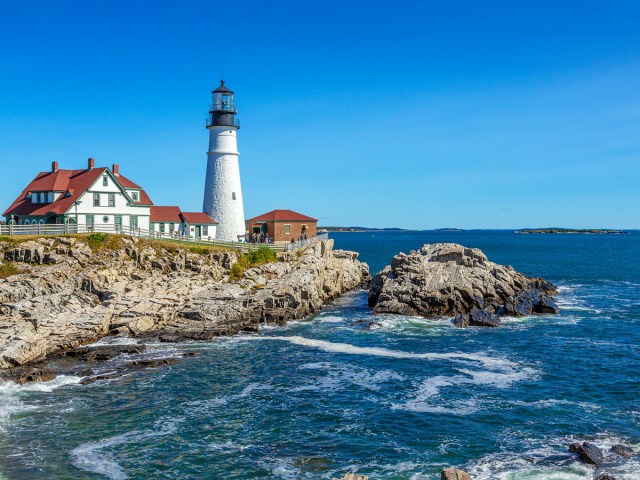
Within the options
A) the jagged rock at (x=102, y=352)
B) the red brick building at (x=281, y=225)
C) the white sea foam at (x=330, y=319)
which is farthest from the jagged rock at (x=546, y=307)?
the jagged rock at (x=102, y=352)

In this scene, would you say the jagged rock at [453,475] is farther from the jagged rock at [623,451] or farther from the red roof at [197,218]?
the red roof at [197,218]

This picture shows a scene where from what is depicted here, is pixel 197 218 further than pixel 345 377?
Yes

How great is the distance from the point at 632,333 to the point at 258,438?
91.9 ft

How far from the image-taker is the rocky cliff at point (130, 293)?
32.5m

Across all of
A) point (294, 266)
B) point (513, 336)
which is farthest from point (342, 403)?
point (294, 266)

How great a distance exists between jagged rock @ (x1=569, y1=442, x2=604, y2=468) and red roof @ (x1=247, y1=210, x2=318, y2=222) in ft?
152

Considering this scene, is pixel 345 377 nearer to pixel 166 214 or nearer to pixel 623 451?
pixel 623 451

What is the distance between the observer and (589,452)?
59.6 feet

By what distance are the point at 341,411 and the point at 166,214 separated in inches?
1545

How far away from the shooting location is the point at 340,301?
171ft

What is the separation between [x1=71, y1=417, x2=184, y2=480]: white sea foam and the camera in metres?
17.9

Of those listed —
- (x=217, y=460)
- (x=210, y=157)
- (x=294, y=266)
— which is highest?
(x=210, y=157)

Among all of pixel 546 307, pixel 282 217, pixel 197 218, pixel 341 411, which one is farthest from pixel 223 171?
pixel 341 411

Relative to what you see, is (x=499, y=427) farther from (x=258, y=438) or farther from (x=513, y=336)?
(x=513, y=336)
